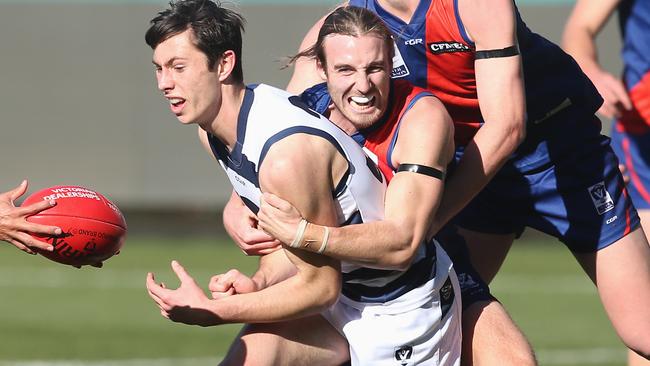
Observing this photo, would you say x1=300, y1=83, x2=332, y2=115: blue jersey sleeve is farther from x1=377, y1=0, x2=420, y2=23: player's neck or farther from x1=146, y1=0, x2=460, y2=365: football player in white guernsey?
x1=377, y1=0, x2=420, y2=23: player's neck

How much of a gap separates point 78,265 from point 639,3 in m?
3.94

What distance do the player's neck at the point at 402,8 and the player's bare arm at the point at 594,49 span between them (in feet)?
5.33

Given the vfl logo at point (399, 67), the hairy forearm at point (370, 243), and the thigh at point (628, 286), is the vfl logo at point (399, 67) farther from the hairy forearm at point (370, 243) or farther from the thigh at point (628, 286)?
the thigh at point (628, 286)

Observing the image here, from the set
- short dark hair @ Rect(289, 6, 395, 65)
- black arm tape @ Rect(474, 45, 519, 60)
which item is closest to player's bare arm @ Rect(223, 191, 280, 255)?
short dark hair @ Rect(289, 6, 395, 65)

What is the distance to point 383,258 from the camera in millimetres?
4742

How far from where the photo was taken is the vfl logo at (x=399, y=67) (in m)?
5.45

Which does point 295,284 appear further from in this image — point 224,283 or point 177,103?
point 177,103

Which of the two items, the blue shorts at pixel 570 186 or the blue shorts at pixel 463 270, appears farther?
the blue shorts at pixel 570 186

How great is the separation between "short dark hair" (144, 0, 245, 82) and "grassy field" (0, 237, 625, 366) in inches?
189

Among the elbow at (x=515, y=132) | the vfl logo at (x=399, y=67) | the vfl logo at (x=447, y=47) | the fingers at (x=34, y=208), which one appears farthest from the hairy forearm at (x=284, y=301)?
the vfl logo at (x=447, y=47)

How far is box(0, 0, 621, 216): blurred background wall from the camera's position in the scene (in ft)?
61.8

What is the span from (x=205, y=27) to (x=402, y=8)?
3.27ft

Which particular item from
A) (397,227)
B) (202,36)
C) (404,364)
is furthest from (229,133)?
(404,364)

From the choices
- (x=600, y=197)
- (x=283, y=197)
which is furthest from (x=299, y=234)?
(x=600, y=197)
